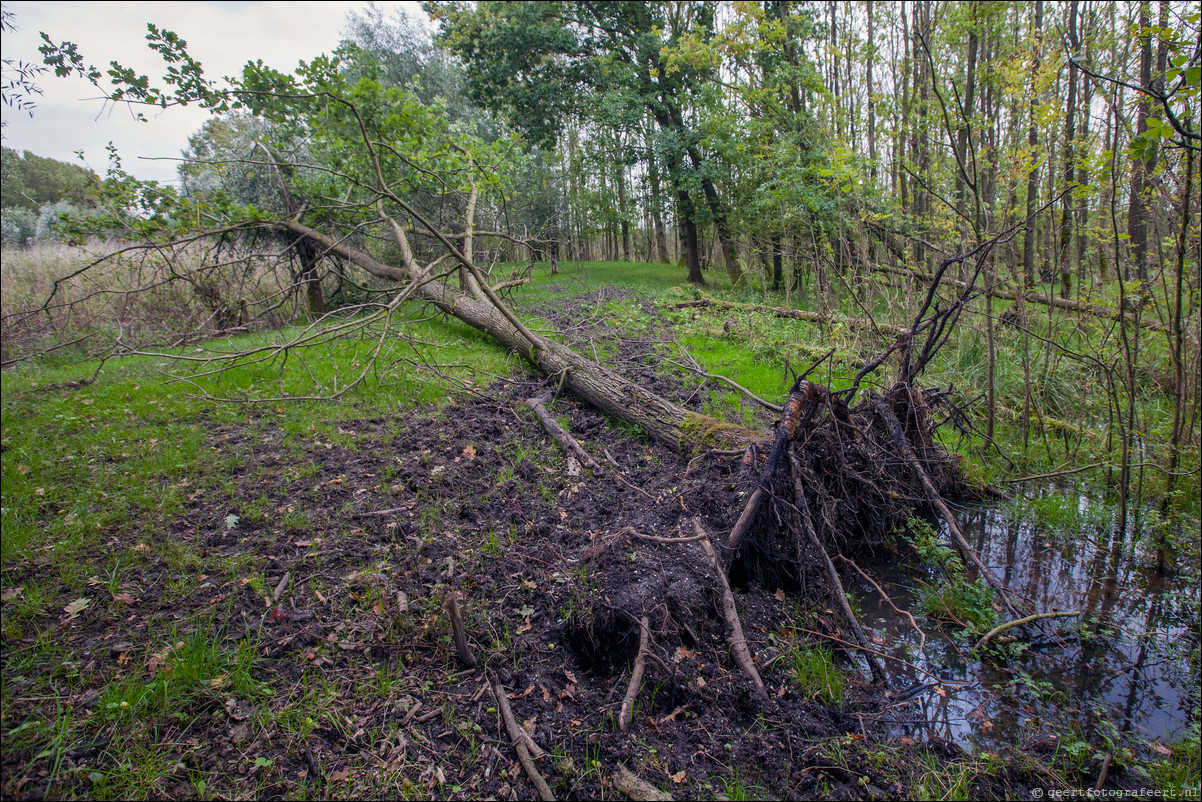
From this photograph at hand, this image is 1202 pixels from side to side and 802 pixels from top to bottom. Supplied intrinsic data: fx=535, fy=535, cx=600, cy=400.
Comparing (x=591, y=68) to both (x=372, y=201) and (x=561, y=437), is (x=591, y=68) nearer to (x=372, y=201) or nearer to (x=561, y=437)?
(x=372, y=201)

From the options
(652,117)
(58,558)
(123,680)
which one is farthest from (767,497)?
(652,117)

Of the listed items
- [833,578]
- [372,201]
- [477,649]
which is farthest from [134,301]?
[833,578]

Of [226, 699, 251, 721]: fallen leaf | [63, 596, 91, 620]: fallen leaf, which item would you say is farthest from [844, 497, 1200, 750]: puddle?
[63, 596, 91, 620]: fallen leaf

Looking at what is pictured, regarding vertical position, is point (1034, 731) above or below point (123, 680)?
below

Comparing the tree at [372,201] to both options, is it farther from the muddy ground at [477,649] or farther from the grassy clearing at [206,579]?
the muddy ground at [477,649]

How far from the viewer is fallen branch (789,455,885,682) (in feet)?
9.16

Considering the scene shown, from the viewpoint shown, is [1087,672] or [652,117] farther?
[652,117]

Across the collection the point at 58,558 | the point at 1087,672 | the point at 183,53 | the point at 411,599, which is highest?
the point at 183,53

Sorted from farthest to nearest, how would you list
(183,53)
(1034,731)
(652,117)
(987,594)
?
(652,117) < (183,53) < (987,594) < (1034,731)

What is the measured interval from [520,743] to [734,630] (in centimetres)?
118

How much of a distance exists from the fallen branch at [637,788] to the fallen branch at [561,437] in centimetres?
263

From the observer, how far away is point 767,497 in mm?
3275

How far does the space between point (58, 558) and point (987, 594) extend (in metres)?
5.32

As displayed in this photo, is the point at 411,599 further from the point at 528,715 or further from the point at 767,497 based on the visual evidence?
the point at 767,497
